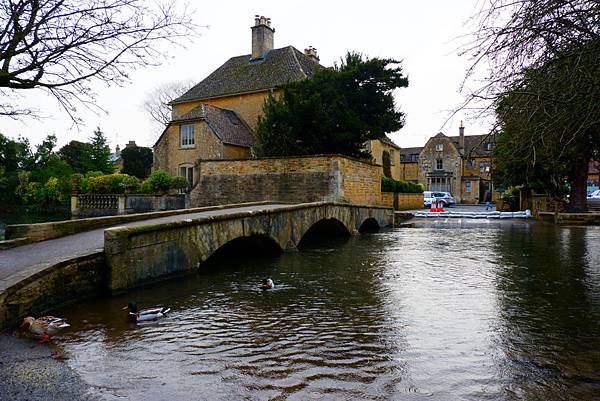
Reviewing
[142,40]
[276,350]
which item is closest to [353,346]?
[276,350]

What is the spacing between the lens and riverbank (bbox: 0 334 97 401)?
11.9ft

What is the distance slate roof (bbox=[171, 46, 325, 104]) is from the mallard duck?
2727 centimetres

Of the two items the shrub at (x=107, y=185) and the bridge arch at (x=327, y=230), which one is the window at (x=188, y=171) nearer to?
the shrub at (x=107, y=185)

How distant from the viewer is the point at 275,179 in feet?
67.1

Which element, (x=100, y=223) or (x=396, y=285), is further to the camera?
Result: (x=100, y=223)

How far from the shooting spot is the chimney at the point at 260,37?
119ft

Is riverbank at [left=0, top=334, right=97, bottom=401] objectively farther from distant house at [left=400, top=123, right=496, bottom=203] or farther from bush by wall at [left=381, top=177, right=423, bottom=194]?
distant house at [left=400, top=123, right=496, bottom=203]

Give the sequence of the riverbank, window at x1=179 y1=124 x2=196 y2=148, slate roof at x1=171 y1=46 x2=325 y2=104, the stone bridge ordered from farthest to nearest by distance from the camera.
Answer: slate roof at x1=171 y1=46 x2=325 y2=104
window at x1=179 y1=124 x2=196 y2=148
the stone bridge
the riverbank

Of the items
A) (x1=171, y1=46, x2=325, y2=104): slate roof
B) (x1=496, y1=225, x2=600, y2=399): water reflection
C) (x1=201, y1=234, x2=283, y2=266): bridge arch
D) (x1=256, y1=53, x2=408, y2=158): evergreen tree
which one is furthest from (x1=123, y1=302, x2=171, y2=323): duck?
(x1=171, y1=46, x2=325, y2=104): slate roof

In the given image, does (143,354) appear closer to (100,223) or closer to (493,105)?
(493,105)

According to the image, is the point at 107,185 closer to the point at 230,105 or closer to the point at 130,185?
the point at 130,185

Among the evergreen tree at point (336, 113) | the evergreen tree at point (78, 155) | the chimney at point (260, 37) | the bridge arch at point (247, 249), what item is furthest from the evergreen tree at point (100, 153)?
the bridge arch at point (247, 249)

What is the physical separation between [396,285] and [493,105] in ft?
13.4

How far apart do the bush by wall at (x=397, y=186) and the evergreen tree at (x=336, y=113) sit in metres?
5.33
